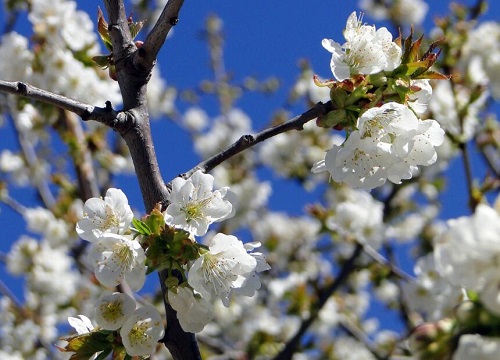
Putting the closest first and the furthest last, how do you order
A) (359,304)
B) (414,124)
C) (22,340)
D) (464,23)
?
(414,124) → (464,23) → (22,340) → (359,304)

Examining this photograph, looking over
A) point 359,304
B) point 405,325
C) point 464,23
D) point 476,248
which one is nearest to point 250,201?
point 359,304

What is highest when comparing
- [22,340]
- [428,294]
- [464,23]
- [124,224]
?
[464,23]

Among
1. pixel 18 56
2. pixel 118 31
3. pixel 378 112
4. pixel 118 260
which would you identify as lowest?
pixel 118 260

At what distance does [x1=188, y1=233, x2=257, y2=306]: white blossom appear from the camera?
4.89 ft

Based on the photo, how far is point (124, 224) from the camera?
156cm

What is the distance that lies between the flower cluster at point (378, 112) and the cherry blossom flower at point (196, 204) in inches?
11.3

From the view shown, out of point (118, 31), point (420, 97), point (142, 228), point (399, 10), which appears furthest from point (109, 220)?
point (399, 10)

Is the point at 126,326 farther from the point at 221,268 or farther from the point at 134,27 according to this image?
the point at 134,27

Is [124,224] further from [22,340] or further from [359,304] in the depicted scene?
[359,304]

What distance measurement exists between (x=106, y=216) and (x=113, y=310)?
0.68ft

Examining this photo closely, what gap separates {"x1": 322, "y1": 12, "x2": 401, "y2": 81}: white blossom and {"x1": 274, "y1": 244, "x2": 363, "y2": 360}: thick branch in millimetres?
2178

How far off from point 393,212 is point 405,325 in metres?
0.76

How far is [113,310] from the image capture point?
157 centimetres

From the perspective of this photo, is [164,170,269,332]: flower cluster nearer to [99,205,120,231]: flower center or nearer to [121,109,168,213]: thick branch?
[121,109,168,213]: thick branch
